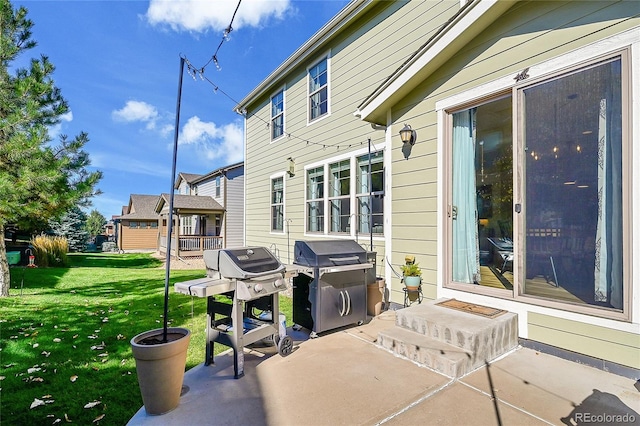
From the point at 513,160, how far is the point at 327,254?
2309 millimetres

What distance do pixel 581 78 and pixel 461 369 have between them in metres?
2.89

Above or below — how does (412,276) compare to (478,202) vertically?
below

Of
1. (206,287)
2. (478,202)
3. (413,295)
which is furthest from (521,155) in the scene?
(206,287)

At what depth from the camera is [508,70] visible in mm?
3354

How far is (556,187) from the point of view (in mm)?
3037

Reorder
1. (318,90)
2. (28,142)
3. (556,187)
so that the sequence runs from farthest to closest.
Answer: (318,90) → (28,142) → (556,187)

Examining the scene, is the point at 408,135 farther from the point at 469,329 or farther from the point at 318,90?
the point at 318,90

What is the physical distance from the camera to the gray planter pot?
6.62 feet

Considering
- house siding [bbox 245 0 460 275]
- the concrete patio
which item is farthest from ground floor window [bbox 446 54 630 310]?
house siding [bbox 245 0 460 275]

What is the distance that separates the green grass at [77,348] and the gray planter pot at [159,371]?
38cm

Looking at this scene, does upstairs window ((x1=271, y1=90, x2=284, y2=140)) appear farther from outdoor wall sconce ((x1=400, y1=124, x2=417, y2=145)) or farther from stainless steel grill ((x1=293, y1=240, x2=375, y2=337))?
stainless steel grill ((x1=293, y1=240, x2=375, y2=337))

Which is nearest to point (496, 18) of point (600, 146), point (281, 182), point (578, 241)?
point (600, 146)

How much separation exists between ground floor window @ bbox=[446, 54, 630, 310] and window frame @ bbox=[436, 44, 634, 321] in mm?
14

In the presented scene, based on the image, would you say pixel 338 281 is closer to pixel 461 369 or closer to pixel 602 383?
pixel 461 369
